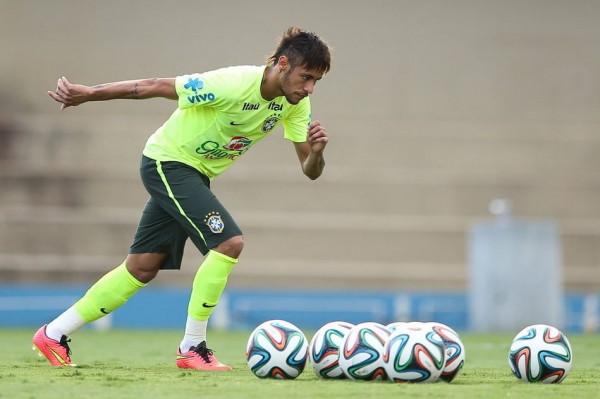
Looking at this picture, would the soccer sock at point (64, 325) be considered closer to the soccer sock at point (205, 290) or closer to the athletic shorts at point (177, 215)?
the athletic shorts at point (177, 215)

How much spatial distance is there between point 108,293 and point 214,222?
3.39 ft

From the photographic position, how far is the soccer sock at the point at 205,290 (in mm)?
6996

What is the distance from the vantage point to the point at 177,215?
715cm

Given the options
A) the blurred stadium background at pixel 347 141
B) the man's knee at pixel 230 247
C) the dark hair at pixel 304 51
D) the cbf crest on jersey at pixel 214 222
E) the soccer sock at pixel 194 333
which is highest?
the blurred stadium background at pixel 347 141

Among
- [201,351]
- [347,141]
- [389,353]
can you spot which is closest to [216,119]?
[201,351]

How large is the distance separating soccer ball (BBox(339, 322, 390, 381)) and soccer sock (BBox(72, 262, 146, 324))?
77.6 inches

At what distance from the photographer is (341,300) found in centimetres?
2103

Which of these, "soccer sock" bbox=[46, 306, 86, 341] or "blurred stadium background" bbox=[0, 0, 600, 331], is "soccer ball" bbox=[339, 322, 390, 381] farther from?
"blurred stadium background" bbox=[0, 0, 600, 331]

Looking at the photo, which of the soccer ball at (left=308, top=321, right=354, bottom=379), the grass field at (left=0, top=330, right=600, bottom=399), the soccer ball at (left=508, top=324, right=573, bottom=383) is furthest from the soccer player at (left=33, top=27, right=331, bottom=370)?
the soccer ball at (left=508, top=324, right=573, bottom=383)

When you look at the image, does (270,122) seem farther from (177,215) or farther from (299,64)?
(177,215)

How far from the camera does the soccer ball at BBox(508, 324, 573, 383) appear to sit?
20.1ft

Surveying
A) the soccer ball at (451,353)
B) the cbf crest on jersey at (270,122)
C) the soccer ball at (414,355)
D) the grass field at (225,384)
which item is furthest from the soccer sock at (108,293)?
the soccer ball at (451,353)

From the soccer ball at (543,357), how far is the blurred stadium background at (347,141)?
15.5 metres

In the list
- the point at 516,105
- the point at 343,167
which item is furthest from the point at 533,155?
the point at 343,167
